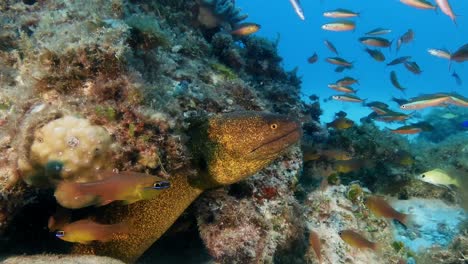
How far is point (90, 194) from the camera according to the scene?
8.52 feet

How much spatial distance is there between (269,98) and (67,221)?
4.40 metres

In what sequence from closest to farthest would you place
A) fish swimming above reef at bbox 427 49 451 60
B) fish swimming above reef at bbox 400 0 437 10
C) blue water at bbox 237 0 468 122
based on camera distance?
fish swimming above reef at bbox 400 0 437 10
fish swimming above reef at bbox 427 49 451 60
blue water at bbox 237 0 468 122

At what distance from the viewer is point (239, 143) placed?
3.44m

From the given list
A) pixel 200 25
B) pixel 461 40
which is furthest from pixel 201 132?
pixel 461 40

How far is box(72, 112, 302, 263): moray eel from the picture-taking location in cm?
335

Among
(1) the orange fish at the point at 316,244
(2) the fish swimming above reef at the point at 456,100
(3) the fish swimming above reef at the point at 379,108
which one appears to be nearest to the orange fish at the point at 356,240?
(1) the orange fish at the point at 316,244

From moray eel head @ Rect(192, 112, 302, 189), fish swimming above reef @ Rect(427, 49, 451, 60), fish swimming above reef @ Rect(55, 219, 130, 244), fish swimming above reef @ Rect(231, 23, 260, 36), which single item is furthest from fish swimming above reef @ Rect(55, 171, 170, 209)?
fish swimming above reef @ Rect(427, 49, 451, 60)

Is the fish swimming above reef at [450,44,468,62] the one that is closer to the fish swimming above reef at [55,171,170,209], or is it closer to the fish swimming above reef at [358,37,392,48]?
the fish swimming above reef at [358,37,392,48]

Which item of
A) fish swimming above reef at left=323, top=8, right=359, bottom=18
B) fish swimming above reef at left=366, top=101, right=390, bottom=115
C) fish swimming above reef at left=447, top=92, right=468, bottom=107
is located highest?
fish swimming above reef at left=323, top=8, right=359, bottom=18

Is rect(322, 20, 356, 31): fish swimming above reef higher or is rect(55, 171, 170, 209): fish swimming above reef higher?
rect(322, 20, 356, 31): fish swimming above reef

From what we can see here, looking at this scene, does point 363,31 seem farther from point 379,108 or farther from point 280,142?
point 280,142

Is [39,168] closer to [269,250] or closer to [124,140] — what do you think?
[124,140]

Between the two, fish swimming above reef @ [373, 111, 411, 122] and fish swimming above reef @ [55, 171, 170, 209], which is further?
fish swimming above reef @ [373, 111, 411, 122]

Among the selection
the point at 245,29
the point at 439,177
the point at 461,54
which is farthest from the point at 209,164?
the point at 461,54
